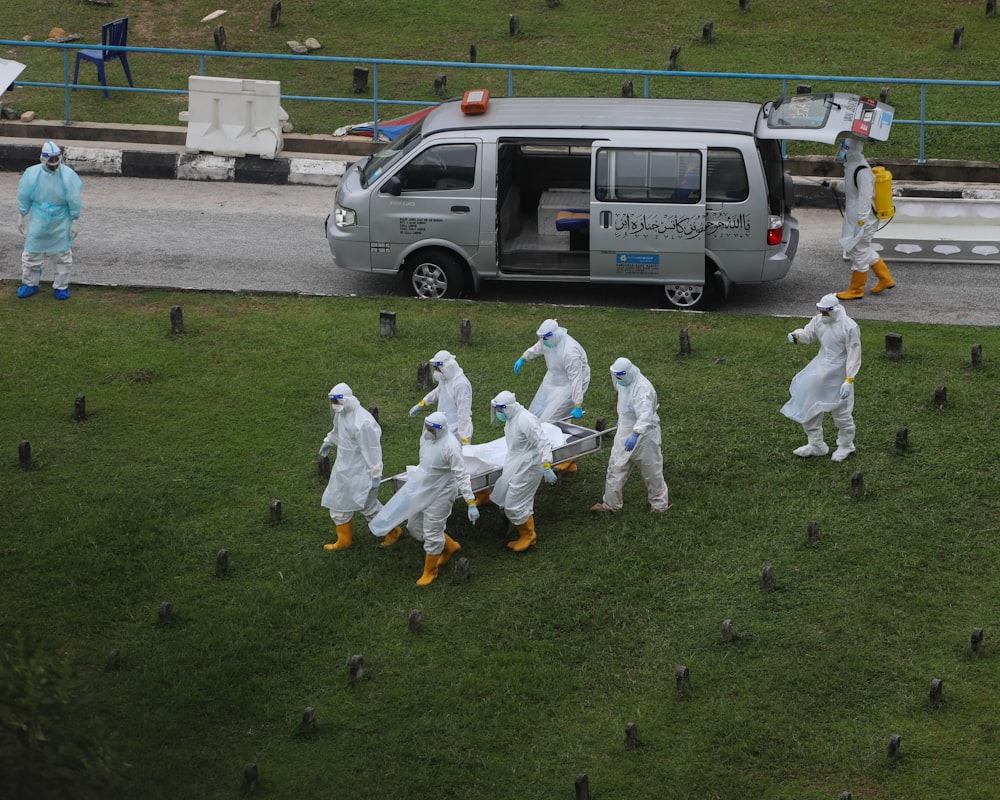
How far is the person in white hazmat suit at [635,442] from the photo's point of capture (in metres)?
9.05

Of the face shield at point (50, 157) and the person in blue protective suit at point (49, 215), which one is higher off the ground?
the face shield at point (50, 157)

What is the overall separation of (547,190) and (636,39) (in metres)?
5.68

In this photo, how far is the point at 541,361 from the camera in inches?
464

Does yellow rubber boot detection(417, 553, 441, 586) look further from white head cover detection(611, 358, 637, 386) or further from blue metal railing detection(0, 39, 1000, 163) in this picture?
blue metal railing detection(0, 39, 1000, 163)

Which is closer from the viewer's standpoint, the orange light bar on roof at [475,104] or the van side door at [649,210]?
the van side door at [649,210]

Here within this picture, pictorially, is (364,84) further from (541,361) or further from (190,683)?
(190,683)

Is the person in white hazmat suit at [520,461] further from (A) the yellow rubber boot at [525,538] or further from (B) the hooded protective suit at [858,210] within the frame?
(B) the hooded protective suit at [858,210]

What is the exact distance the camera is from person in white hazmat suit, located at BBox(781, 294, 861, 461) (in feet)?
31.6

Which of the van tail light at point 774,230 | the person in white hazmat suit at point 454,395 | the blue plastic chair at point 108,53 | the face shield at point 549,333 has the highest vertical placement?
the blue plastic chair at point 108,53

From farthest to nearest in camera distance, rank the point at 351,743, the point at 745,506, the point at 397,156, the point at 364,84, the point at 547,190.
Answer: the point at 364,84, the point at 547,190, the point at 397,156, the point at 745,506, the point at 351,743

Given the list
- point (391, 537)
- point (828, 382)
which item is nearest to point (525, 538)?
point (391, 537)

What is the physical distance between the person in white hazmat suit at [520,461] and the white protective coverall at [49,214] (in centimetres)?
604

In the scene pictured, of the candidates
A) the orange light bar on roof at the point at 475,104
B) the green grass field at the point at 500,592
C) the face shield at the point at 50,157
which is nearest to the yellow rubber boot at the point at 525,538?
the green grass field at the point at 500,592

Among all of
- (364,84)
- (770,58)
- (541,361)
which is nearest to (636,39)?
(770,58)
